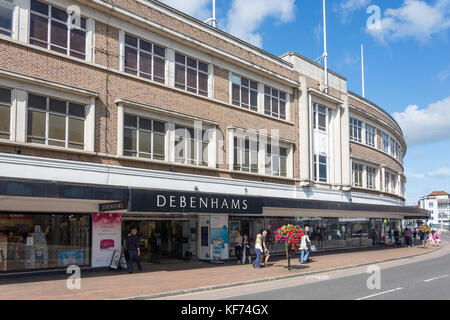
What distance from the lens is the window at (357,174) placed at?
31.6 m

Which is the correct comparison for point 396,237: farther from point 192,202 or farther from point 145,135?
point 145,135

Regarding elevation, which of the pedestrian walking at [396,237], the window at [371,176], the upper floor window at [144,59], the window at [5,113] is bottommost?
the pedestrian walking at [396,237]

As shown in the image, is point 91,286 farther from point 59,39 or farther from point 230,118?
point 230,118

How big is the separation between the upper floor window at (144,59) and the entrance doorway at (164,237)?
6.24 m

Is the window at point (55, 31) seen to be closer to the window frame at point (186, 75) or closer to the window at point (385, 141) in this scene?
the window frame at point (186, 75)

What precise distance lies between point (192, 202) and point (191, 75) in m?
6.68

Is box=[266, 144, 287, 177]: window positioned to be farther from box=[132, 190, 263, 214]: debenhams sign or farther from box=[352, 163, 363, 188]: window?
box=[352, 163, 363, 188]: window

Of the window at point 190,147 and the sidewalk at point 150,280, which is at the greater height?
the window at point 190,147

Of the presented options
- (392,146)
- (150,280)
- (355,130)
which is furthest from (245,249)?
(392,146)

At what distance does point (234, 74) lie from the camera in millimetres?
22578

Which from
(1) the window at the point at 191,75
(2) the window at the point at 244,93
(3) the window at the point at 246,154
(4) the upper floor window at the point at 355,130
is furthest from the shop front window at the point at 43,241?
(4) the upper floor window at the point at 355,130

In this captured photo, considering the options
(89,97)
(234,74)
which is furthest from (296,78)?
(89,97)

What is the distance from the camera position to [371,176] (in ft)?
112

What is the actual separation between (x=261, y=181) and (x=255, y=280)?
923cm
